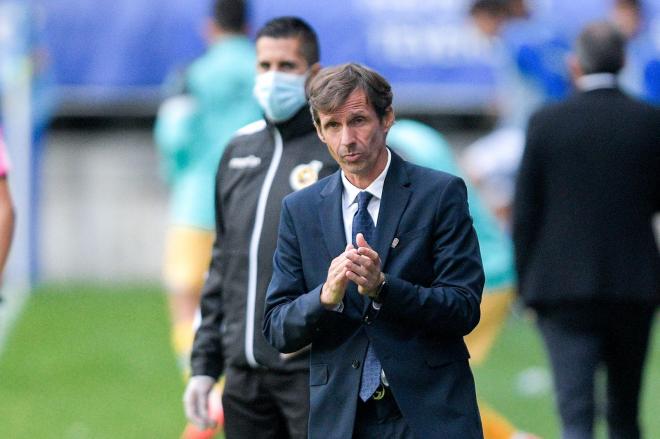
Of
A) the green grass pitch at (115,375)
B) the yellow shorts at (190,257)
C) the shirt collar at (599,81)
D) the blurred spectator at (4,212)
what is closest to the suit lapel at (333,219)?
the blurred spectator at (4,212)

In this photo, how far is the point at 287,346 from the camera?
4.48 metres

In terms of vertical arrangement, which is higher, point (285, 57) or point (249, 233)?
point (285, 57)

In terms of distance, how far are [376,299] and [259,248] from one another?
1.16 m

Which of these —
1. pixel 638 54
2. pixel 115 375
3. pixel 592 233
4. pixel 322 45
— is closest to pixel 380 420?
pixel 592 233

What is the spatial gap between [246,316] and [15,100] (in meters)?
9.30

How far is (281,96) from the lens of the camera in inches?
216

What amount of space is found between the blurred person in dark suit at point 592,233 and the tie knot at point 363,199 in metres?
2.37

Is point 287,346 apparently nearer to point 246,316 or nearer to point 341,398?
point 341,398

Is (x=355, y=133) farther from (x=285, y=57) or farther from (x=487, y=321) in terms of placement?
(x=487, y=321)

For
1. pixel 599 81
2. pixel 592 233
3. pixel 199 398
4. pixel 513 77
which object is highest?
pixel 599 81

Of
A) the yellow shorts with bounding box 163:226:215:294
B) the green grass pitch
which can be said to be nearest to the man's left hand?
the yellow shorts with bounding box 163:226:215:294

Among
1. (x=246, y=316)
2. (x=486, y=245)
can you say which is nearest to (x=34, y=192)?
(x=486, y=245)

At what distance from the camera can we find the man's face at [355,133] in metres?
4.38

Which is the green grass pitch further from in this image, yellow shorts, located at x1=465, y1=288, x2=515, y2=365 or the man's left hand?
the man's left hand
